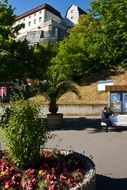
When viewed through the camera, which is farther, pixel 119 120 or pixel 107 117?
pixel 119 120

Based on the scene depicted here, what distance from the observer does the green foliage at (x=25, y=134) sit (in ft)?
30.8

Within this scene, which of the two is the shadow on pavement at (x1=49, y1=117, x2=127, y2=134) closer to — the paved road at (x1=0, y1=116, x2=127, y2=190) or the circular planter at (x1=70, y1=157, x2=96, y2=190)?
the paved road at (x1=0, y1=116, x2=127, y2=190)

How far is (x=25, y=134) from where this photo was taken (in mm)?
9398

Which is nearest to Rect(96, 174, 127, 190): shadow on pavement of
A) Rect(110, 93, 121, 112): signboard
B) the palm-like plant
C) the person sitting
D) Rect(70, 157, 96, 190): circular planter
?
Rect(70, 157, 96, 190): circular planter

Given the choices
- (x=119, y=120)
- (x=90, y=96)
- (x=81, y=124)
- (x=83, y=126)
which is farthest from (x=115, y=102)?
(x=90, y=96)

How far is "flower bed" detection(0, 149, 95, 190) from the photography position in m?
8.77

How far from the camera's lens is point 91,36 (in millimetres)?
46094

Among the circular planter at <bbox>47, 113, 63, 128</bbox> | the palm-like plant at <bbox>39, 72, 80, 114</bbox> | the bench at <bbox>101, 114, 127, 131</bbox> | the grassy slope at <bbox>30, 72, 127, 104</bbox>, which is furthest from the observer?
the grassy slope at <bbox>30, 72, 127, 104</bbox>

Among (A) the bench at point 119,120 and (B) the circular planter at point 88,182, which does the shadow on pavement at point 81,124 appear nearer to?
(A) the bench at point 119,120

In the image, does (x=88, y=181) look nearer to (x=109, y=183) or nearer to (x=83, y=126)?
(x=109, y=183)

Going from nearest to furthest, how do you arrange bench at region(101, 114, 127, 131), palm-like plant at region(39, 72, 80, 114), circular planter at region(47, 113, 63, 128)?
bench at region(101, 114, 127, 131) → circular planter at region(47, 113, 63, 128) → palm-like plant at region(39, 72, 80, 114)

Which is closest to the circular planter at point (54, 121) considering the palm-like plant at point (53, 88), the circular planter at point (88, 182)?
the palm-like plant at point (53, 88)

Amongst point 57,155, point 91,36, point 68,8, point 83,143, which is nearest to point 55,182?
point 57,155

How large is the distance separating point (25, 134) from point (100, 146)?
29.6 feet
